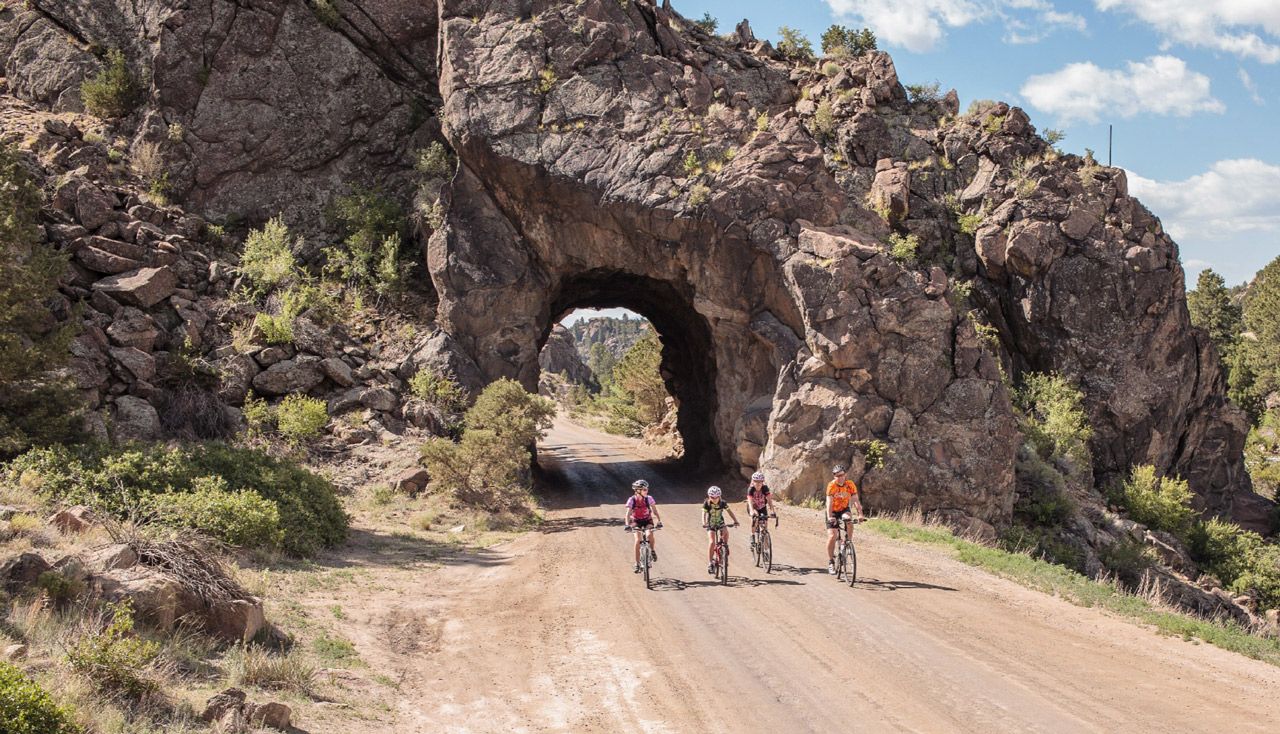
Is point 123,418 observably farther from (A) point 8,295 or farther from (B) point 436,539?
(B) point 436,539

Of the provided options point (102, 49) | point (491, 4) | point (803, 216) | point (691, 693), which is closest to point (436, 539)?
point (691, 693)

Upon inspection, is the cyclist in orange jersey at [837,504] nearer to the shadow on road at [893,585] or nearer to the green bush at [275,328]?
the shadow on road at [893,585]

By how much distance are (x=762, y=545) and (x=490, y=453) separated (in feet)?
33.6

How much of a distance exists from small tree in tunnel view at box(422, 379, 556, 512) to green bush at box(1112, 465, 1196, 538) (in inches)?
879

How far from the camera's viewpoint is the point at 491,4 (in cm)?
3028

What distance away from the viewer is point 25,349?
54.3 ft

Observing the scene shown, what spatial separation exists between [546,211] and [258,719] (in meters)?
23.6

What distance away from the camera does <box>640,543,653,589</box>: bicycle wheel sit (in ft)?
49.6

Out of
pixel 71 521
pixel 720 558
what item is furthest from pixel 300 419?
pixel 720 558

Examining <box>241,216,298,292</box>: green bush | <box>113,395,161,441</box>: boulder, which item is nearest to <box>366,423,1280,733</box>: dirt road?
<box>113,395,161,441</box>: boulder

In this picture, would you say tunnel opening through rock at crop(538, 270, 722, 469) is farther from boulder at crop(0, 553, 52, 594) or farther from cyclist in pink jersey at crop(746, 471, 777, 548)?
boulder at crop(0, 553, 52, 594)

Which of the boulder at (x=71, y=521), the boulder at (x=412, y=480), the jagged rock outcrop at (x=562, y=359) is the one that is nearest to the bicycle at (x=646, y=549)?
the boulder at (x=71, y=521)

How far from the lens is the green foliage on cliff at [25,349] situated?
15953 mm

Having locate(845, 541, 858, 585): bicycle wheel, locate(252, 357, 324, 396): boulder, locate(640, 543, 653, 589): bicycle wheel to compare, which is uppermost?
locate(252, 357, 324, 396): boulder
